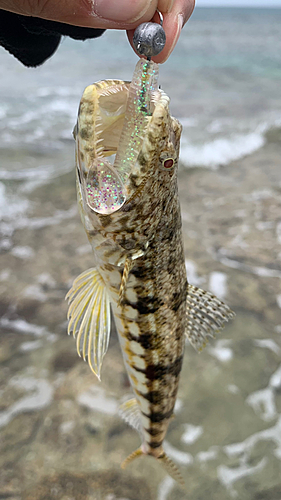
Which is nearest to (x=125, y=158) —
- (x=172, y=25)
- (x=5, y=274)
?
(x=172, y=25)

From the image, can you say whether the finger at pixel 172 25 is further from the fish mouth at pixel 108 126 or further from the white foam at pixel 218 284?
the white foam at pixel 218 284

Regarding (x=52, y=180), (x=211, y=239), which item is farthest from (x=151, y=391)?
(x=52, y=180)

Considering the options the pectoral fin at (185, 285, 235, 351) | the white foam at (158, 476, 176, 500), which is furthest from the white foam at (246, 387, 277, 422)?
the pectoral fin at (185, 285, 235, 351)

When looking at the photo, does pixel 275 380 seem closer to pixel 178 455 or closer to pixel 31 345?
pixel 178 455

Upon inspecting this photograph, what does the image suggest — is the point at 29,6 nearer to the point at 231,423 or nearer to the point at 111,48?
the point at 231,423

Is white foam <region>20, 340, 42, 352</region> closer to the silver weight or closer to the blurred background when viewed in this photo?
the blurred background
